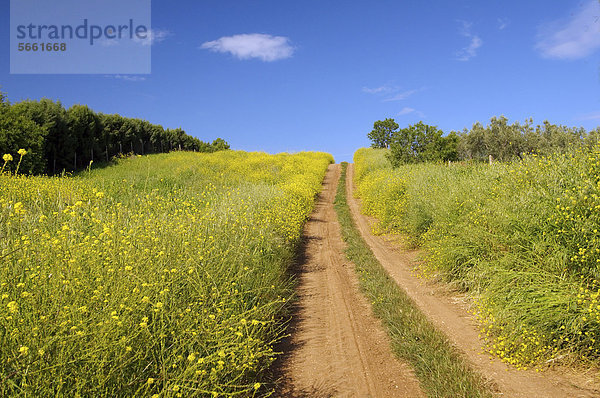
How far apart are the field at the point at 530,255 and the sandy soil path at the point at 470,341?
182mm

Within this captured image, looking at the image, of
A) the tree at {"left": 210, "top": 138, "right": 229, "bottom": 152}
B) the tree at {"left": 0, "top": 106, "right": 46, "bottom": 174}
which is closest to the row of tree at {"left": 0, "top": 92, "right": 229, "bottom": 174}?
the tree at {"left": 0, "top": 106, "right": 46, "bottom": 174}

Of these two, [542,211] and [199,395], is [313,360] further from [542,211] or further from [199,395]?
[542,211]

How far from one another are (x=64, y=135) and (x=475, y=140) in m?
40.0

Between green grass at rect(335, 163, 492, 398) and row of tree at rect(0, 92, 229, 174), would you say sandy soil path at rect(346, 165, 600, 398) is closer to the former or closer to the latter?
green grass at rect(335, 163, 492, 398)

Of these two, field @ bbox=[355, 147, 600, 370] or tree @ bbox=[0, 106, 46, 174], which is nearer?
field @ bbox=[355, 147, 600, 370]

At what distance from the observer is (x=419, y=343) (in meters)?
4.71

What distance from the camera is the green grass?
382 centimetres

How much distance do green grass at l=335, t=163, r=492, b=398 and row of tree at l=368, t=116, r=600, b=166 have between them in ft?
48.4

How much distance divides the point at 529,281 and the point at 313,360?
325 cm

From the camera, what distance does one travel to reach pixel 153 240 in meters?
4.76

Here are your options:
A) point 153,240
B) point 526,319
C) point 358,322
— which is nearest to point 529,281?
point 526,319

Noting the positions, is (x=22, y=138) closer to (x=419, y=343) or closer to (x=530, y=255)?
(x=419, y=343)

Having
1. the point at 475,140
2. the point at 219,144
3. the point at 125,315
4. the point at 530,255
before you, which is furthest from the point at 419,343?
the point at 219,144

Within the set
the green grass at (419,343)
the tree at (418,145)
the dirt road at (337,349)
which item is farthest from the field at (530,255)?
the tree at (418,145)
